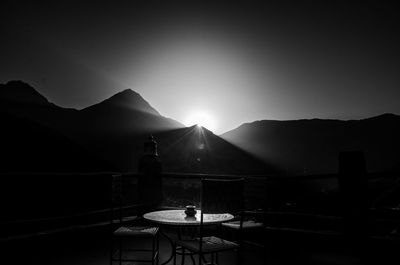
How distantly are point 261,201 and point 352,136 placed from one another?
76022 millimetres

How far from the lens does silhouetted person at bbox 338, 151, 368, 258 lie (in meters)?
3.46

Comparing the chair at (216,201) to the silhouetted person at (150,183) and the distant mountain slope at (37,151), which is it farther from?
the distant mountain slope at (37,151)

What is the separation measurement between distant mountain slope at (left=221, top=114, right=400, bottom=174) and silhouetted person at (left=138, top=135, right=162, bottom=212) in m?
62.9

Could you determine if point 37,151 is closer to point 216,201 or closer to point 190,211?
point 190,211

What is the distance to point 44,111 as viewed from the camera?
6250 cm

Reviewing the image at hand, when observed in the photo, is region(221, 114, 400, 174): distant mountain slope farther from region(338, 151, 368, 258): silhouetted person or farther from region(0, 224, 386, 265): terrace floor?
region(338, 151, 368, 258): silhouetted person

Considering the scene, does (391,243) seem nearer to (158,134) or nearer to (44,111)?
(44,111)

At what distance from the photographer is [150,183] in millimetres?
5262

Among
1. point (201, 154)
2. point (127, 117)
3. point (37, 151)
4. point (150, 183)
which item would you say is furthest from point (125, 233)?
point (201, 154)

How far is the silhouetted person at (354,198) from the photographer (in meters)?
3.46

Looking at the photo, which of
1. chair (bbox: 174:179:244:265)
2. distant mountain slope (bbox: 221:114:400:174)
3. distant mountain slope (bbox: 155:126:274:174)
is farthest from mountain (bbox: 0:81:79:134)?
chair (bbox: 174:179:244:265)

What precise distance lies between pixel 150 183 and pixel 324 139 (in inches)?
2959

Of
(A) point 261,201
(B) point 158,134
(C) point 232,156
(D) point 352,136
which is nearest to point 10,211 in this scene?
(A) point 261,201

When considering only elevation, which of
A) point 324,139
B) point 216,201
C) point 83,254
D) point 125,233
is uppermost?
point 324,139
